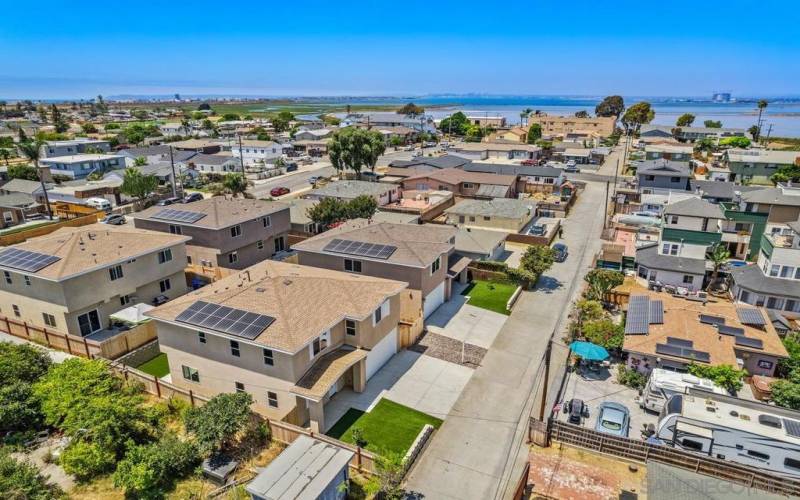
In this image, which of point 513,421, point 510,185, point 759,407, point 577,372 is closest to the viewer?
point 759,407

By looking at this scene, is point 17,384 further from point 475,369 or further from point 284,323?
point 475,369

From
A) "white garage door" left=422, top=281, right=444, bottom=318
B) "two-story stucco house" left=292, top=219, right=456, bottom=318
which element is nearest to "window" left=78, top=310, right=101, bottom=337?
"two-story stucco house" left=292, top=219, right=456, bottom=318

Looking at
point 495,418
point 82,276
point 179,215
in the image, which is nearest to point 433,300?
point 495,418

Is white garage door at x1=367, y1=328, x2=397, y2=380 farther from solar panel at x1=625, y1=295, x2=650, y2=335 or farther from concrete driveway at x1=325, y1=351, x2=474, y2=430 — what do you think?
solar panel at x1=625, y1=295, x2=650, y2=335

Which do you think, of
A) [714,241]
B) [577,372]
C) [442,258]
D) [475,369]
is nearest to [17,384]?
[475,369]

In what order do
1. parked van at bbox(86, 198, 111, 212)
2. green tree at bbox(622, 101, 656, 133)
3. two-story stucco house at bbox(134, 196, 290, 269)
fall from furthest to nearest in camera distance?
1. green tree at bbox(622, 101, 656, 133)
2. parked van at bbox(86, 198, 111, 212)
3. two-story stucco house at bbox(134, 196, 290, 269)

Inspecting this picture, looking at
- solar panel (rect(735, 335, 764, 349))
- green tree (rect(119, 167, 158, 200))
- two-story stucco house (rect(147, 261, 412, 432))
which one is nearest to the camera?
two-story stucco house (rect(147, 261, 412, 432))
